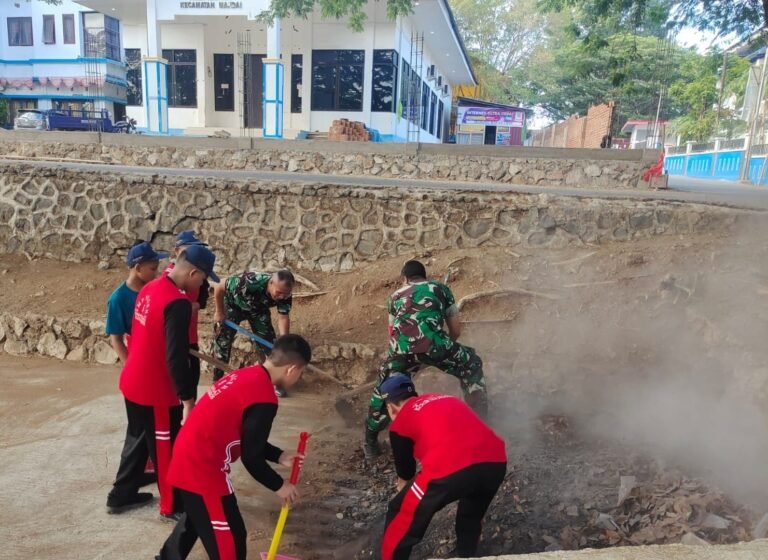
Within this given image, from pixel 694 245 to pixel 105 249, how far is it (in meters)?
8.13

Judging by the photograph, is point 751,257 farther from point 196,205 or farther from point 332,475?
point 196,205

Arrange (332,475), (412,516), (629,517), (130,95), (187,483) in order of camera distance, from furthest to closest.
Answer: (130,95), (332,475), (629,517), (412,516), (187,483)

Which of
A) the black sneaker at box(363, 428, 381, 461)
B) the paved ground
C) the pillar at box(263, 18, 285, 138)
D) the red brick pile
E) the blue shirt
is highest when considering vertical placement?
the pillar at box(263, 18, 285, 138)

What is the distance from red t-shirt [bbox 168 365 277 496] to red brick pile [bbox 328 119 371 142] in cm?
1347

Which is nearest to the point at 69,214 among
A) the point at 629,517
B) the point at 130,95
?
the point at 629,517

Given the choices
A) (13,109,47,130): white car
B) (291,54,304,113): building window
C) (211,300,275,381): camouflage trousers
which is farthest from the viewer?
(13,109,47,130): white car

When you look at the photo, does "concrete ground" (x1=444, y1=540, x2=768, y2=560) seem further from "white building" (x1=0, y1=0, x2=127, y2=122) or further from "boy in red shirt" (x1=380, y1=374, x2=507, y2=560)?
"white building" (x1=0, y1=0, x2=127, y2=122)

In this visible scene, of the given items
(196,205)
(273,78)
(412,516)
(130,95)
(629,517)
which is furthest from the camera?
(130,95)

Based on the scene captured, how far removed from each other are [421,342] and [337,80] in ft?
48.6

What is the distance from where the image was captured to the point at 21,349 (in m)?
6.99

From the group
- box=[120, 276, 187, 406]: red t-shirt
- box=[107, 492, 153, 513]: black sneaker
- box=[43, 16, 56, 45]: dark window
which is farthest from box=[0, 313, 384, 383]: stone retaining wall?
box=[43, 16, 56, 45]: dark window

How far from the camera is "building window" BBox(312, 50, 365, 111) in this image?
1694 cm

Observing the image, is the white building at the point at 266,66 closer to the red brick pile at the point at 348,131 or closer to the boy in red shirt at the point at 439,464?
the red brick pile at the point at 348,131

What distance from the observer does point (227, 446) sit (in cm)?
244
